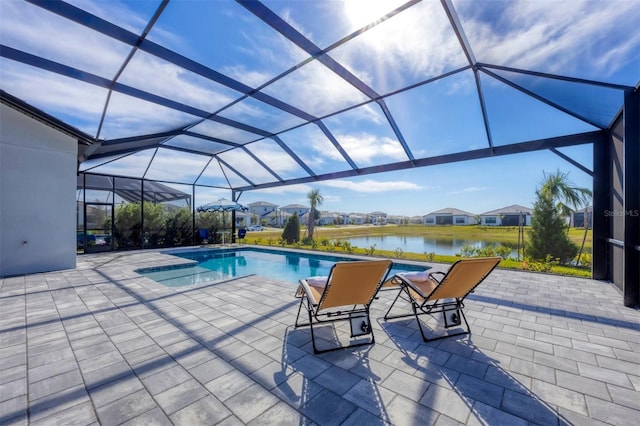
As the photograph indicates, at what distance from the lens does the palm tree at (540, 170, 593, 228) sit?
8.81 m

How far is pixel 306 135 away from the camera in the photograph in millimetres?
8141

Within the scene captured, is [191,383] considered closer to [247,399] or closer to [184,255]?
[247,399]

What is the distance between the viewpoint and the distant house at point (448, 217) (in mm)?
18877

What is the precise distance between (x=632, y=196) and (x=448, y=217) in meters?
16.5

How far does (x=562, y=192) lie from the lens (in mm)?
8977

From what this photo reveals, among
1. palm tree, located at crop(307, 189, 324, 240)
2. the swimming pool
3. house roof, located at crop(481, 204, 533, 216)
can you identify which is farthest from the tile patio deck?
palm tree, located at crop(307, 189, 324, 240)

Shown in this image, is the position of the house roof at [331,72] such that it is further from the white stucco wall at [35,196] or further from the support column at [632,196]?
the white stucco wall at [35,196]

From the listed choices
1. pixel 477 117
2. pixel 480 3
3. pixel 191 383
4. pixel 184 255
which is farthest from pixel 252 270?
pixel 480 3

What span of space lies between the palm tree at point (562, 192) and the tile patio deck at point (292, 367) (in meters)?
5.69

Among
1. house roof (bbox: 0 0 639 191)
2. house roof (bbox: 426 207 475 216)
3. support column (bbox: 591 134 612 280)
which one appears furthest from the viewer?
house roof (bbox: 426 207 475 216)

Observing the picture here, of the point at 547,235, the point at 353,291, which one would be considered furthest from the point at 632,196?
the point at 547,235

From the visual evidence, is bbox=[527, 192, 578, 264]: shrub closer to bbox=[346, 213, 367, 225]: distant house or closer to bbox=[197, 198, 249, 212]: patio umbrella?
bbox=[197, 198, 249, 212]: patio umbrella

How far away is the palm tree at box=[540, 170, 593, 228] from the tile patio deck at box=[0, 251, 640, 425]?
18.7 ft

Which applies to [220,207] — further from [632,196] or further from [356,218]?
[356,218]
